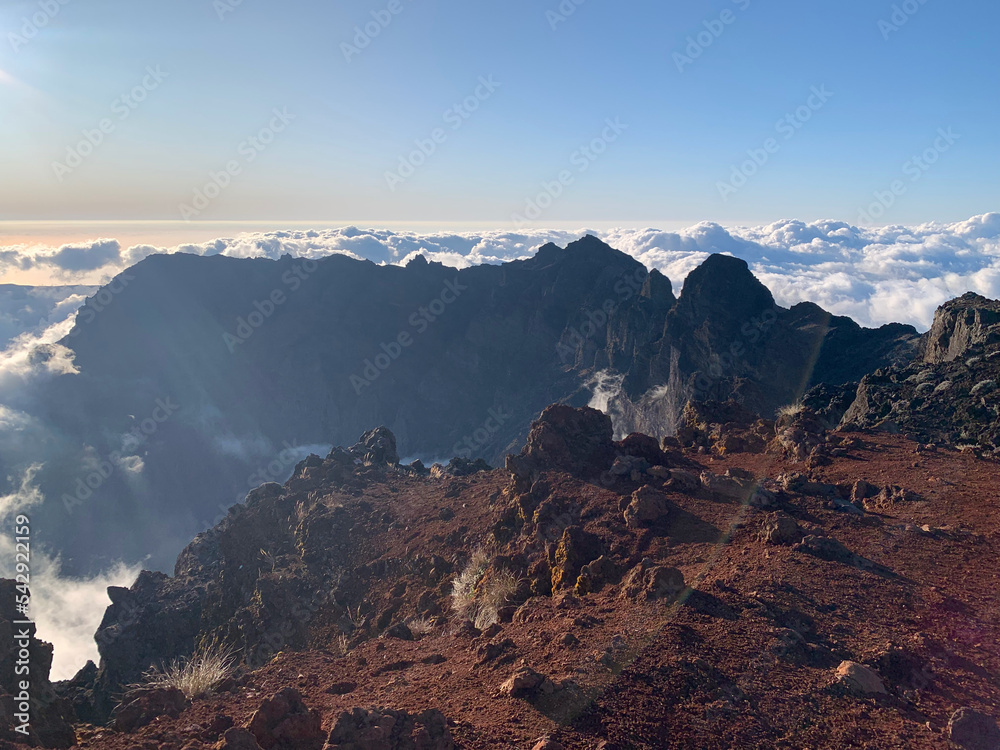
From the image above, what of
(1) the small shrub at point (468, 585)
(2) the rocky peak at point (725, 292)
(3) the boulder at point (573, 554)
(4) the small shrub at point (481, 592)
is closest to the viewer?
(4) the small shrub at point (481, 592)

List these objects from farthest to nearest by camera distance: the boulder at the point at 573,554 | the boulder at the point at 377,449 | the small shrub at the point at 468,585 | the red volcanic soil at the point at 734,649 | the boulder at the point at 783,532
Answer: the boulder at the point at 377,449
the small shrub at the point at 468,585
the boulder at the point at 573,554
the boulder at the point at 783,532
the red volcanic soil at the point at 734,649

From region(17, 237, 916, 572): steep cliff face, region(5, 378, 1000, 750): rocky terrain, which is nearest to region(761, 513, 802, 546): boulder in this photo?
region(5, 378, 1000, 750): rocky terrain

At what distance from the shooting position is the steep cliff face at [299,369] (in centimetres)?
10488

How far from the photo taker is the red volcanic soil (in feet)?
22.3

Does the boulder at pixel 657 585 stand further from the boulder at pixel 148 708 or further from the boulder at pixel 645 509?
the boulder at pixel 148 708

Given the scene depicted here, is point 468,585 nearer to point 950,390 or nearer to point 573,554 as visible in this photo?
point 573,554

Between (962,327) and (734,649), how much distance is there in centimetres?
2581

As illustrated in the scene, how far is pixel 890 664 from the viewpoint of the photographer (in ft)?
24.5

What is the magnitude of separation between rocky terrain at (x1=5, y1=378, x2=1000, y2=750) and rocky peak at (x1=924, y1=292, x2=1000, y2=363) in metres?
11.0

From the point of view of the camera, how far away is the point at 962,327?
25734mm

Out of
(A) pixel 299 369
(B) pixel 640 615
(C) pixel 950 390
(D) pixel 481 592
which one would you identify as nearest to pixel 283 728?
(B) pixel 640 615

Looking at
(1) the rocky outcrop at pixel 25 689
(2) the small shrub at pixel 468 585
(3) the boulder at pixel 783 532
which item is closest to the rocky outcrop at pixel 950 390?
(3) the boulder at pixel 783 532

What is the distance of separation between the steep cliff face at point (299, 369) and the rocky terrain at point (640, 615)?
2549 inches

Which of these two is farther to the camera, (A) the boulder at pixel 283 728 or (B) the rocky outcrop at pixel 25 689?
(B) the rocky outcrop at pixel 25 689
